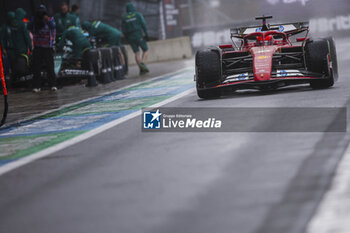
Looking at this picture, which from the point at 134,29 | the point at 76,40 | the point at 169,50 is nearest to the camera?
the point at 76,40

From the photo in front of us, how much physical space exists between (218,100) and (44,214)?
20.0 ft

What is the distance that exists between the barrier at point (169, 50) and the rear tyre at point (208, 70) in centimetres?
2108

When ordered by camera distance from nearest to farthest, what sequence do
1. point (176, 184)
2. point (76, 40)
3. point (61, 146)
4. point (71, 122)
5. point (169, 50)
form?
point (176, 184), point (61, 146), point (71, 122), point (76, 40), point (169, 50)

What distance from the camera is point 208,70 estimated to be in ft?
34.2

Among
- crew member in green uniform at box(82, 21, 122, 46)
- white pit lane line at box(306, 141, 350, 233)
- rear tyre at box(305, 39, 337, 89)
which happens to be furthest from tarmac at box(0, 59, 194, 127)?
white pit lane line at box(306, 141, 350, 233)

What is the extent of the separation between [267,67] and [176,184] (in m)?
5.63

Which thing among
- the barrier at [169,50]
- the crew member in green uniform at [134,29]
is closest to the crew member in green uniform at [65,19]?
the crew member in green uniform at [134,29]

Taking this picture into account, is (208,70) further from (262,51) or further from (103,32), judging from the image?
(103,32)

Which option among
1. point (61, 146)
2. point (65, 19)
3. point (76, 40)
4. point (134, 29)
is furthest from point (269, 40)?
point (134, 29)

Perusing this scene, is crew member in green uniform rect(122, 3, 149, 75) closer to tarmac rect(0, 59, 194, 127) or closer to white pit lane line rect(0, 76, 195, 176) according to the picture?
tarmac rect(0, 59, 194, 127)

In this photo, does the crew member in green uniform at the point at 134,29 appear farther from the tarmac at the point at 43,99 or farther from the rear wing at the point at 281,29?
the rear wing at the point at 281,29

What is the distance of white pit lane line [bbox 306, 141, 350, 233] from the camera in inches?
142

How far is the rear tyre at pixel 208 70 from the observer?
10.4m

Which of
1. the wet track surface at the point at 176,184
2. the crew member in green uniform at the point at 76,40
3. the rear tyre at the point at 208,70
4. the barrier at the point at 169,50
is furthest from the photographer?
the barrier at the point at 169,50
